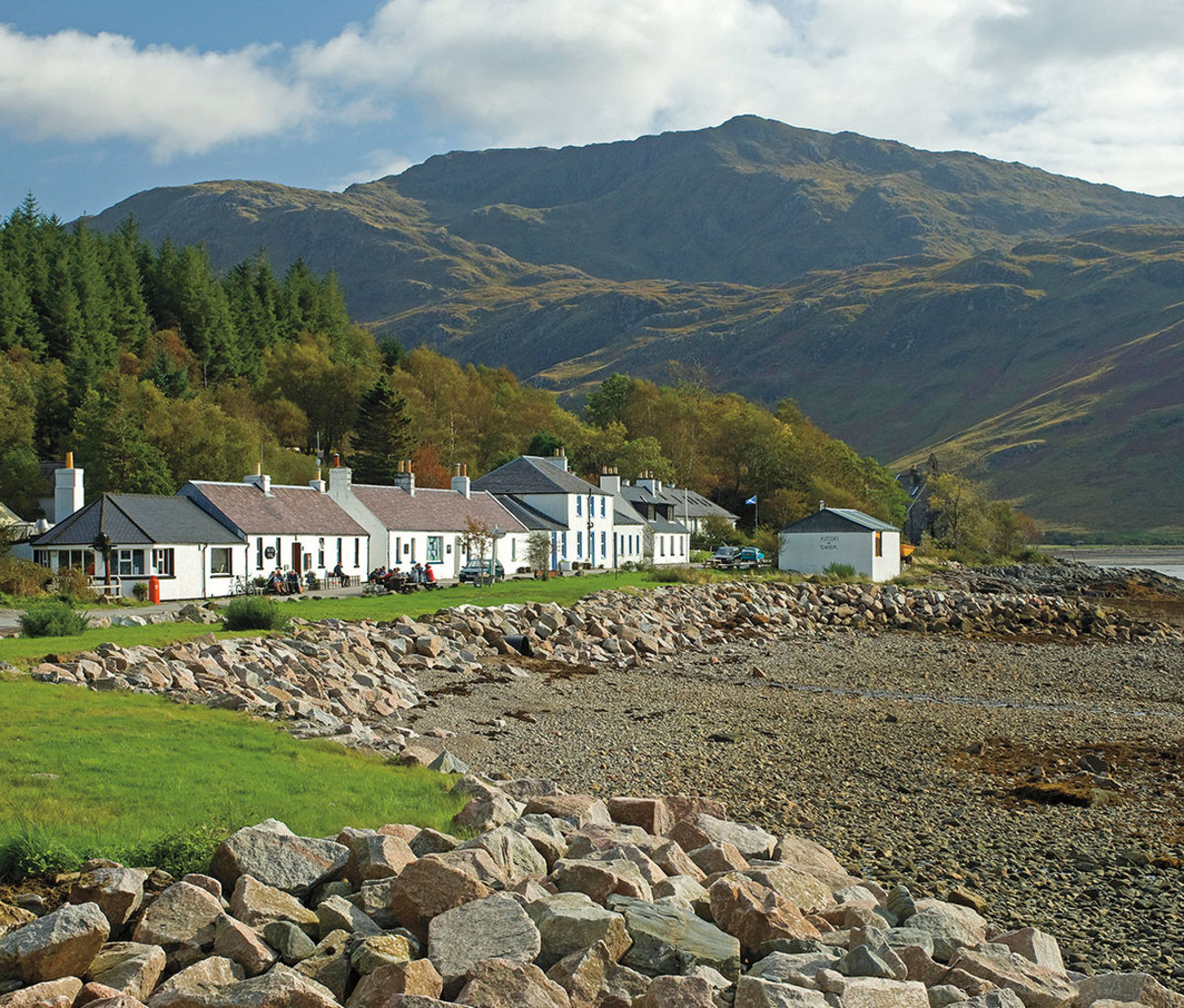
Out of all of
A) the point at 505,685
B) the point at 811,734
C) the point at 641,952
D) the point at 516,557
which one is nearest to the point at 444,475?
the point at 516,557

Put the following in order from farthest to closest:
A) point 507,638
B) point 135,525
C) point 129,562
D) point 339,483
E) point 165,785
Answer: point 339,483
point 135,525
point 129,562
point 507,638
point 165,785

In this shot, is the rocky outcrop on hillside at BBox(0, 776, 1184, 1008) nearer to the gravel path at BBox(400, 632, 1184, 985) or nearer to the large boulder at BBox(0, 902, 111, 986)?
the large boulder at BBox(0, 902, 111, 986)

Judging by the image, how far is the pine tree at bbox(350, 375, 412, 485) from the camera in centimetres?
8394

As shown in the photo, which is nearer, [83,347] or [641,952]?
[641,952]

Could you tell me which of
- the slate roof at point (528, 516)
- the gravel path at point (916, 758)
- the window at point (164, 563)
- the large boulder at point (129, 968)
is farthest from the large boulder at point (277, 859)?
the slate roof at point (528, 516)

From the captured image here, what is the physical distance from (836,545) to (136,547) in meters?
42.5

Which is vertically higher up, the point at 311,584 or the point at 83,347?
the point at 83,347

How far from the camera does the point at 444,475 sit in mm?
88250

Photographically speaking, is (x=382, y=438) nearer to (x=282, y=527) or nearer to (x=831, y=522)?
(x=282, y=527)

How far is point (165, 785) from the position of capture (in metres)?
11.8

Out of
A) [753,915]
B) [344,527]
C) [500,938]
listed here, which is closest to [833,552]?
[344,527]

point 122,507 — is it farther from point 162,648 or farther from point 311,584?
point 162,648

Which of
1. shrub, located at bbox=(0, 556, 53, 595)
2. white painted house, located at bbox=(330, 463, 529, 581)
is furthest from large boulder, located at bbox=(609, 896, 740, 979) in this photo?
white painted house, located at bbox=(330, 463, 529, 581)

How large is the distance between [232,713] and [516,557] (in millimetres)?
51497
